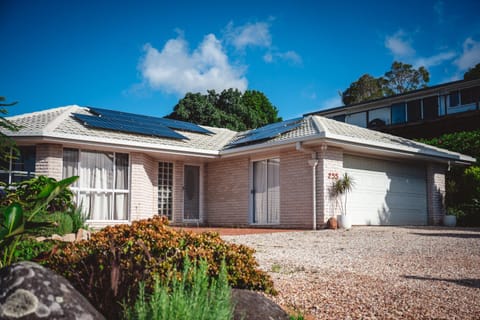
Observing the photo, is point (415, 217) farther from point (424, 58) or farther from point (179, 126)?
point (424, 58)

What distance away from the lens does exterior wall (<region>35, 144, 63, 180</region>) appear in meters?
13.2

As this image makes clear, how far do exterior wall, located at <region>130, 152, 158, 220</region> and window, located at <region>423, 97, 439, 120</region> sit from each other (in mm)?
18920

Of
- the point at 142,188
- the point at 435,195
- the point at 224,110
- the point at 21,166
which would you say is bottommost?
the point at 435,195

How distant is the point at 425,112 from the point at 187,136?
17325mm

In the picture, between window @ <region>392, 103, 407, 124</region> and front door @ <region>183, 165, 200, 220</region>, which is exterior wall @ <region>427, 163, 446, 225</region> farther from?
window @ <region>392, 103, 407, 124</region>

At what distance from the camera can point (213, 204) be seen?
17375 millimetres

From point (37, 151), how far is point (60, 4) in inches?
214

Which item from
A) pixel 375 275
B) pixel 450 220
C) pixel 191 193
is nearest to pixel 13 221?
pixel 375 275

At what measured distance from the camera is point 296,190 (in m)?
14.6

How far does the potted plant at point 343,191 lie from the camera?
13.9 metres

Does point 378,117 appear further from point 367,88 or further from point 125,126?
point 125,126

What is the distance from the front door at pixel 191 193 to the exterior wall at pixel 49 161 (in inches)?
198

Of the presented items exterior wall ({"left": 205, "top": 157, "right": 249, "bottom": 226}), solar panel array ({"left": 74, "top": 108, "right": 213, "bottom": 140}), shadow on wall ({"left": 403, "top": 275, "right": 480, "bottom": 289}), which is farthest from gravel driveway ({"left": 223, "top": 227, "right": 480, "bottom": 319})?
solar panel array ({"left": 74, "top": 108, "right": 213, "bottom": 140})

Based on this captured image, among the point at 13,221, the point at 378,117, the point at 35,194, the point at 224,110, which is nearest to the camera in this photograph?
the point at 13,221
